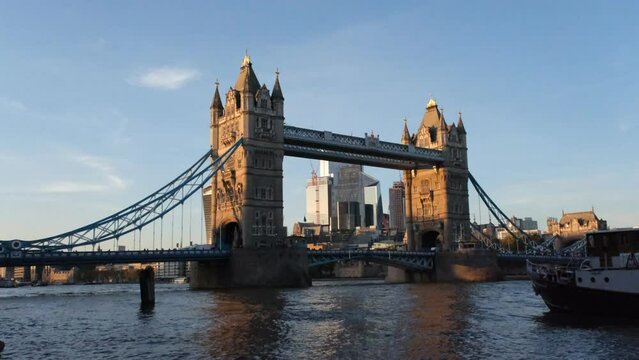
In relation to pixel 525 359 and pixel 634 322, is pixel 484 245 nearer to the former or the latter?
pixel 634 322

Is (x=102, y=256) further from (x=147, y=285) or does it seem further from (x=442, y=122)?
(x=442, y=122)

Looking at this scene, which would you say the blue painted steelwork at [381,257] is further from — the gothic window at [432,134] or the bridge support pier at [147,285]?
the bridge support pier at [147,285]

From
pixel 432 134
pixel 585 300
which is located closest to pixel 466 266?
pixel 432 134

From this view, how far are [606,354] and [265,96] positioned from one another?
227 feet

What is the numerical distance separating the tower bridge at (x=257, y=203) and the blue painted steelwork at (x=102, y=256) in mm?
119

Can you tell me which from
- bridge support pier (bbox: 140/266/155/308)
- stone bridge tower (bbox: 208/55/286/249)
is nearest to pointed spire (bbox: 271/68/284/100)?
stone bridge tower (bbox: 208/55/286/249)

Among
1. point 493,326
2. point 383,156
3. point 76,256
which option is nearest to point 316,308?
point 493,326

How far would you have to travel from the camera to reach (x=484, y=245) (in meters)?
123

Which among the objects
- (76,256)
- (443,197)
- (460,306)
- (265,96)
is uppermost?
(265,96)

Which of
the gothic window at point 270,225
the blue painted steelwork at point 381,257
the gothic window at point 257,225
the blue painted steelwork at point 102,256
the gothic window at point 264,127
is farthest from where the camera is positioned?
the blue painted steelwork at point 381,257

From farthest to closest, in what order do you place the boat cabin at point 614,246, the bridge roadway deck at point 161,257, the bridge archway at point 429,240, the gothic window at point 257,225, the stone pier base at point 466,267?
the bridge archway at point 429,240
the stone pier base at point 466,267
the gothic window at point 257,225
the bridge roadway deck at point 161,257
the boat cabin at point 614,246

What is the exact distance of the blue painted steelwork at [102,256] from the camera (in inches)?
2687

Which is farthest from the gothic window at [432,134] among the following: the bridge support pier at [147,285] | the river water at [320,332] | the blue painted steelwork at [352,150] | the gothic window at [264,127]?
the bridge support pier at [147,285]

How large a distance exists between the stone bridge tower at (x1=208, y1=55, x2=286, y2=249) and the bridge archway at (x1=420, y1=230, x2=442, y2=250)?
133 feet
